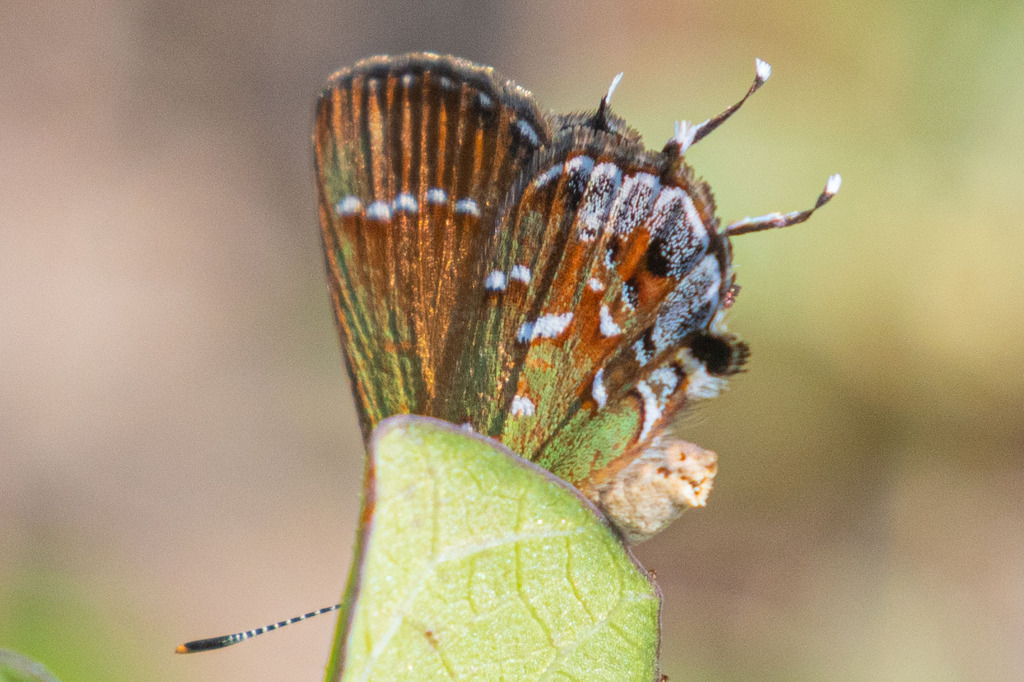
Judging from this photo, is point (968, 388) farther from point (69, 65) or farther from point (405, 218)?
point (69, 65)

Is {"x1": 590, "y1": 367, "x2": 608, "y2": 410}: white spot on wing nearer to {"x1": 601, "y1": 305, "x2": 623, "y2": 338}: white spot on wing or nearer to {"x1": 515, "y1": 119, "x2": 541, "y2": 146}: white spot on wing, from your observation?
{"x1": 601, "y1": 305, "x2": 623, "y2": 338}: white spot on wing

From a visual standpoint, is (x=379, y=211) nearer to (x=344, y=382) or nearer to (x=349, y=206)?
(x=349, y=206)

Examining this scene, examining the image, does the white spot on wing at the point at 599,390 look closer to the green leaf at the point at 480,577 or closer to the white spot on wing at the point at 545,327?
the white spot on wing at the point at 545,327

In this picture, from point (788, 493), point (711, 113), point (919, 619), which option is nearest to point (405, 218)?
point (711, 113)

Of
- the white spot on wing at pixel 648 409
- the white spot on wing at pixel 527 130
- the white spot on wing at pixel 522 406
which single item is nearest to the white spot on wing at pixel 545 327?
the white spot on wing at pixel 522 406

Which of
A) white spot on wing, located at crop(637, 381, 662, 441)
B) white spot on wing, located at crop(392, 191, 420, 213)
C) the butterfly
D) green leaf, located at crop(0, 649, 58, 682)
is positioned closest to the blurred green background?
white spot on wing, located at crop(637, 381, 662, 441)
